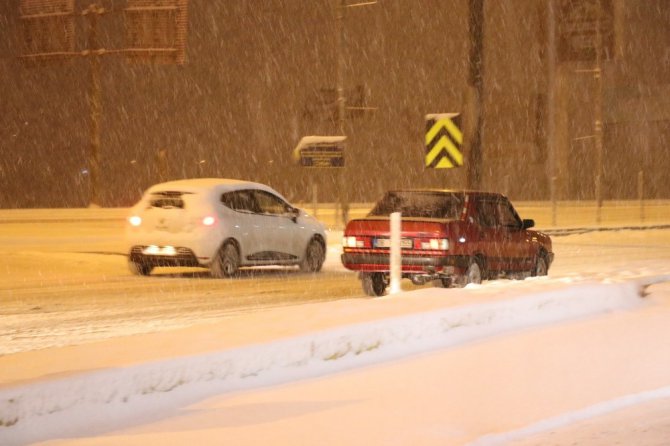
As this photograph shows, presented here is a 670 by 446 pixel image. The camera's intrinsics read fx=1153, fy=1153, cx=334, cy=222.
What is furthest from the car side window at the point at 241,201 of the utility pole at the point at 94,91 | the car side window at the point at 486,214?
the utility pole at the point at 94,91

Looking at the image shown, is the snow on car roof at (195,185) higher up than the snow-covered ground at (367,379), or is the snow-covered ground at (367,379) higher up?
the snow on car roof at (195,185)

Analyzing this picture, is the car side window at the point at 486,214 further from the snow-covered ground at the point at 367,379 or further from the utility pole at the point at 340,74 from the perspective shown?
the utility pole at the point at 340,74

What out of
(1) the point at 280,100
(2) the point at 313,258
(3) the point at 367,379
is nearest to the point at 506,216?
(2) the point at 313,258

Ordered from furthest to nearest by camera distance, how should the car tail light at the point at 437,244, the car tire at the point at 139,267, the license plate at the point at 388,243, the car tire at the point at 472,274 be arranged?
the car tire at the point at 139,267 < the car tire at the point at 472,274 < the license plate at the point at 388,243 < the car tail light at the point at 437,244

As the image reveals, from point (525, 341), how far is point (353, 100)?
19345mm

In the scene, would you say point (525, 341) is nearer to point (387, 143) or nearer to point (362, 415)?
point (362, 415)

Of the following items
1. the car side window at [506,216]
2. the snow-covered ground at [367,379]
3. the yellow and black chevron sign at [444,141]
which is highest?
the yellow and black chevron sign at [444,141]

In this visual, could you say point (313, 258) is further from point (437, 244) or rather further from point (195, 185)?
point (437, 244)

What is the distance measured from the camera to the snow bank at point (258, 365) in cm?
697

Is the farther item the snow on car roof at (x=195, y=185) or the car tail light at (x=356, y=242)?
the snow on car roof at (x=195, y=185)

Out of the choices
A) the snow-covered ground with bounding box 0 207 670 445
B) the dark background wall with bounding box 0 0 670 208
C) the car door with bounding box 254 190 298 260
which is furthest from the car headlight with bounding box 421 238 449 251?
the dark background wall with bounding box 0 0 670 208

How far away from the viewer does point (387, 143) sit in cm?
5103

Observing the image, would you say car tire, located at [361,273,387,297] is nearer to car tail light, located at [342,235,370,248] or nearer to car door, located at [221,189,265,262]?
car tail light, located at [342,235,370,248]

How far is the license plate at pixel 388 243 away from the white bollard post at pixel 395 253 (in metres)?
1.21
